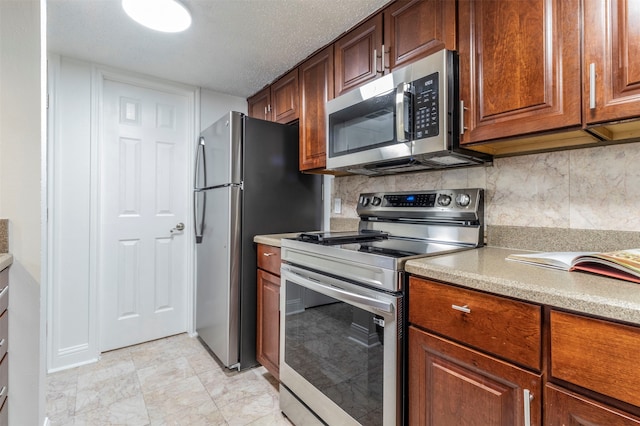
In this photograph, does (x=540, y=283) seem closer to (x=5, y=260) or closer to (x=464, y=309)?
(x=464, y=309)

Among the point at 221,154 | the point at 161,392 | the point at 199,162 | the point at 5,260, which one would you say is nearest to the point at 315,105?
the point at 221,154

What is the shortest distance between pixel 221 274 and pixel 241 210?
0.48 m

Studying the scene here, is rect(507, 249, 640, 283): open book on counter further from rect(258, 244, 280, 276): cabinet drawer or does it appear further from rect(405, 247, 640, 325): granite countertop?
rect(258, 244, 280, 276): cabinet drawer

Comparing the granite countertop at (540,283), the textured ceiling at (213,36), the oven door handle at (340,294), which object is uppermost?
the textured ceiling at (213,36)

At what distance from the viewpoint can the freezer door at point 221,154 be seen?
204cm

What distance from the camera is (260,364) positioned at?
2127mm

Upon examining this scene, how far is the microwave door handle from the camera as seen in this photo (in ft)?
4.49

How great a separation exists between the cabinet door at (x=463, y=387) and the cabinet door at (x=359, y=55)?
1301 mm

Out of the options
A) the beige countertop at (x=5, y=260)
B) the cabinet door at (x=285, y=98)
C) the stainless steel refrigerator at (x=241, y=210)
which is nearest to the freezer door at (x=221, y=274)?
the stainless steel refrigerator at (x=241, y=210)

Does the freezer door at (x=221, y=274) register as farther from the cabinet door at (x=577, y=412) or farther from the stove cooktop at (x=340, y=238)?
the cabinet door at (x=577, y=412)

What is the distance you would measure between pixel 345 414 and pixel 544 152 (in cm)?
137

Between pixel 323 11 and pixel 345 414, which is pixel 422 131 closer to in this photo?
pixel 323 11

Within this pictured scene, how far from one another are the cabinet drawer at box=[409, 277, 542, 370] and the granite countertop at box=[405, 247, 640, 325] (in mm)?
33

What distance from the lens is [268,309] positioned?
196 centimetres
